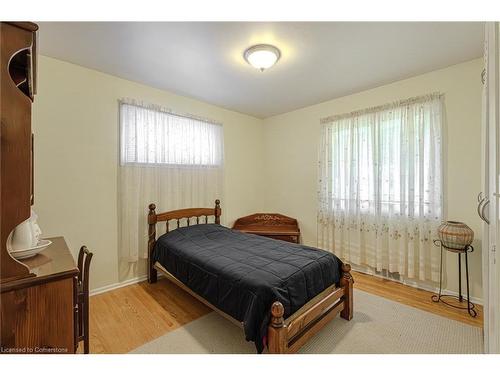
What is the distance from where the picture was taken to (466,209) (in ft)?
7.73

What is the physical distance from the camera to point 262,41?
1.93 m

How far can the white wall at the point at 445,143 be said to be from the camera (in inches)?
90.5

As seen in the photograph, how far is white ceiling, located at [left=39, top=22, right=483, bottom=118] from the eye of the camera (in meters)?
1.78

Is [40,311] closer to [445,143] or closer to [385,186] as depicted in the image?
[385,186]

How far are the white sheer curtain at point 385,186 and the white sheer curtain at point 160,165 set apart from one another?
70.3 inches

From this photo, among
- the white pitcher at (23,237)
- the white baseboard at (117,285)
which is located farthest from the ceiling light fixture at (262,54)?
the white baseboard at (117,285)

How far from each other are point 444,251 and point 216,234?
2636 millimetres

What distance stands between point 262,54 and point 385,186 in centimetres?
220

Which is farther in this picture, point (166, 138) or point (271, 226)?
point (271, 226)

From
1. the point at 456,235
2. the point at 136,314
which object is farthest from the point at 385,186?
the point at 136,314

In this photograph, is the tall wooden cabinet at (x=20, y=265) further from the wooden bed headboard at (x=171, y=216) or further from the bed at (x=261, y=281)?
the wooden bed headboard at (x=171, y=216)

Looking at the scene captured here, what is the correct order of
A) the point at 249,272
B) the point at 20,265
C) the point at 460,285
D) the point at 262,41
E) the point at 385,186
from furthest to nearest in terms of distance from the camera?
1. the point at 385,186
2. the point at 460,285
3. the point at 262,41
4. the point at 249,272
5. the point at 20,265

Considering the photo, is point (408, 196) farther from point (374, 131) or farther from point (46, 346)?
point (46, 346)
